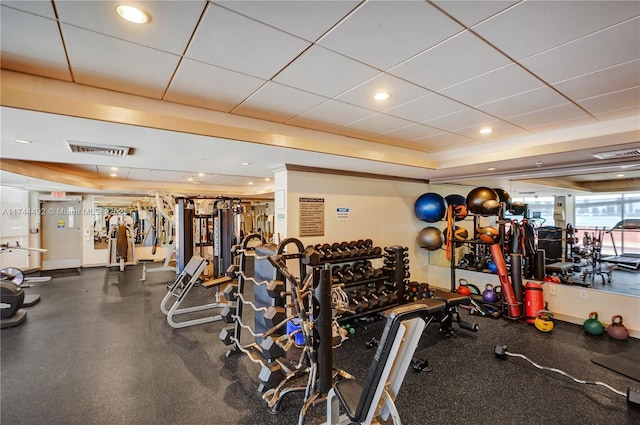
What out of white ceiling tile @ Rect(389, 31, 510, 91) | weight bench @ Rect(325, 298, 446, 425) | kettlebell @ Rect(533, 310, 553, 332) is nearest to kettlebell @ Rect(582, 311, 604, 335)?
kettlebell @ Rect(533, 310, 553, 332)

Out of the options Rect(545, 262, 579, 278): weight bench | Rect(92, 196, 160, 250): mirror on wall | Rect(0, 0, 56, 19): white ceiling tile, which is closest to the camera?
Rect(0, 0, 56, 19): white ceiling tile

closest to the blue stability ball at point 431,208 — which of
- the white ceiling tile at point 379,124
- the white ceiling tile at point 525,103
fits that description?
the white ceiling tile at point 379,124

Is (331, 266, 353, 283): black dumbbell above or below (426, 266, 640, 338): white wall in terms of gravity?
above

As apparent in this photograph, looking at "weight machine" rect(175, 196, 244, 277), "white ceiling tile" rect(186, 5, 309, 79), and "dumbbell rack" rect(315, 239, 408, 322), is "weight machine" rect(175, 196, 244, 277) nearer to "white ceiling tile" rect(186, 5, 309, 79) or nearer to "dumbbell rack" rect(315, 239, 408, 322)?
"dumbbell rack" rect(315, 239, 408, 322)

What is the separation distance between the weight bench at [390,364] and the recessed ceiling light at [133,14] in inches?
72.3

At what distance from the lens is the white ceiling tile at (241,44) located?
1401 millimetres

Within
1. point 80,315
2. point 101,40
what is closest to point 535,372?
point 101,40

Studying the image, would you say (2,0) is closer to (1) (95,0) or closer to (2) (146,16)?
(1) (95,0)

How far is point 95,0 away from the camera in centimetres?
121

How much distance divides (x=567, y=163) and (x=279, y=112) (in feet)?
12.6

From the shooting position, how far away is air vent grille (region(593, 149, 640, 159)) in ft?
9.82

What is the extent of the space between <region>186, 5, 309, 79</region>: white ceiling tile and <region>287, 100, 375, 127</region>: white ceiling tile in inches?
29.0

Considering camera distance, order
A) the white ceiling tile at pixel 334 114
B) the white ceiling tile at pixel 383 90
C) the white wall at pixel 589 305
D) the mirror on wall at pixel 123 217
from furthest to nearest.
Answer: the mirror on wall at pixel 123 217, the white wall at pixel 589 305, the white ceiling tile at pixel 334 114, the white ceiling tile at pixel 383 90

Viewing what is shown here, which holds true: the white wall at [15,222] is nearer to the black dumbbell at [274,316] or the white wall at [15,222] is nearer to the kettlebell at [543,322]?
the black dumbbell at [274,316]
